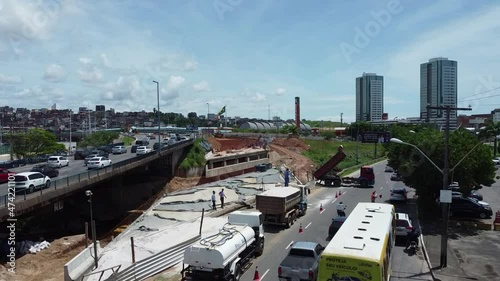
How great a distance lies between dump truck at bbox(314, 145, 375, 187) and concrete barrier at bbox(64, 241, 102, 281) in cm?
3626

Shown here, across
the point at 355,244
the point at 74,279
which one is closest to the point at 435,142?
the point at 355,244

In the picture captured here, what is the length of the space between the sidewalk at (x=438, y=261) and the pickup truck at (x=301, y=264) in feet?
20.2

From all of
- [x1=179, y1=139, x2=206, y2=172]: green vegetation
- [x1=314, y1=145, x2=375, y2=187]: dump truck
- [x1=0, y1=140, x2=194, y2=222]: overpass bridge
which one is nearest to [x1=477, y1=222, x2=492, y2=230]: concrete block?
[x1=314, y1=145, x2=375, y2=187]: dump truck

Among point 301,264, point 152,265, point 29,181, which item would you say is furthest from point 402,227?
point 29,181

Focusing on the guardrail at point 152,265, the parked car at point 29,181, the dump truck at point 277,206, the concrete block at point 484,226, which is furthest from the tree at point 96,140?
the concrete block at point 484,226

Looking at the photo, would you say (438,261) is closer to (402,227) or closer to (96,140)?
(402,227)

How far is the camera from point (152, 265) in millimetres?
19594

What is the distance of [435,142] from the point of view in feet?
97.8

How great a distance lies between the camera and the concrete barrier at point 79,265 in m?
17.9

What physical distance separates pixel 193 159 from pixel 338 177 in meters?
23.3

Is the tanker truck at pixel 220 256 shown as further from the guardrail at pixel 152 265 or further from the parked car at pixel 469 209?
the parked car at pixel 469 209

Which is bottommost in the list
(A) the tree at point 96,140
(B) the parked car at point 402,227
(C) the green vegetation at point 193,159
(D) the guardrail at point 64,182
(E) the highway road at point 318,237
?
(E) the highway road at point 318,237

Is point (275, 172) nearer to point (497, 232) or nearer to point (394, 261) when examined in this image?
point (497, 232)

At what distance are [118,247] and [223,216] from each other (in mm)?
11012
